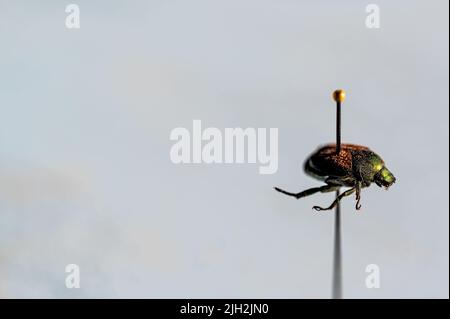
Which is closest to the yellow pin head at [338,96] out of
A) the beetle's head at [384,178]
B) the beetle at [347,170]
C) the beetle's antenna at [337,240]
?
the beetle's antenna at [337,240]

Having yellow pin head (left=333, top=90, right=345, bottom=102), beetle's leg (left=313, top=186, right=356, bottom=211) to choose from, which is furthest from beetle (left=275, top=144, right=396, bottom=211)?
yellow pin head (left=333, top=90, right=345, bottom=102)

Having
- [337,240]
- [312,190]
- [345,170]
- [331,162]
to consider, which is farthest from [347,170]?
[337,240]

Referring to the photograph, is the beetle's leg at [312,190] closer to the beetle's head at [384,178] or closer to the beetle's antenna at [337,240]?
the beetle's antenna at [337,240]

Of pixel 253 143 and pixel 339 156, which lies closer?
pixel 339 156

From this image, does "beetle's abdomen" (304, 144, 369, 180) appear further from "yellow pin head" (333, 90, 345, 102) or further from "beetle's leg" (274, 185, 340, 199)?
"yellow pin head" (333, 90, 345, 102)

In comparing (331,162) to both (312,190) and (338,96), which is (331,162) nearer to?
(312,190)
